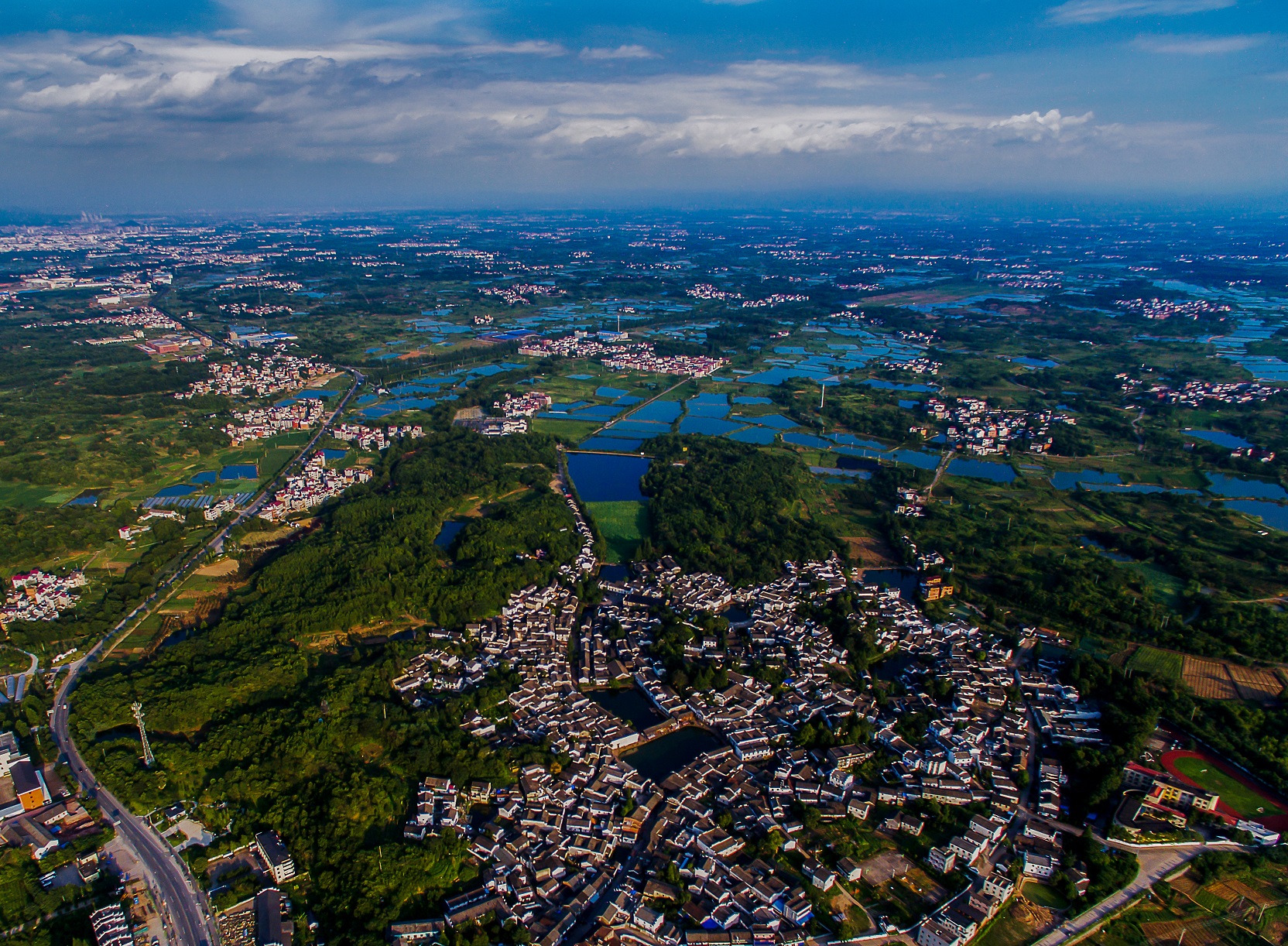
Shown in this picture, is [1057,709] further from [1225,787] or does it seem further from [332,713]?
[332,713]

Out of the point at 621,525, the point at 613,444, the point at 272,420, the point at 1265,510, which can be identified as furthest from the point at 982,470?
the point at 272,420

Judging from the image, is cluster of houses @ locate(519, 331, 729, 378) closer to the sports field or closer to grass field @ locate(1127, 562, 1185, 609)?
grass field @ locate(1127, 562, 1185, 609)

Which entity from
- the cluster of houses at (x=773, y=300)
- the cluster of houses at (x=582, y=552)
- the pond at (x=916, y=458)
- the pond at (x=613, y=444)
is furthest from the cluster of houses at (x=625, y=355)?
the cluster of houses at (x=582, y=552)

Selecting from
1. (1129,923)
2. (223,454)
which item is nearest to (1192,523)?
(1129,923)

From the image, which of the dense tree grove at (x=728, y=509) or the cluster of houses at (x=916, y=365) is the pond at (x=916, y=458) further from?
the cluster of houses at (x=916, y=365)

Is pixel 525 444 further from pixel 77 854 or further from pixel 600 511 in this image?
pixel 77 854
